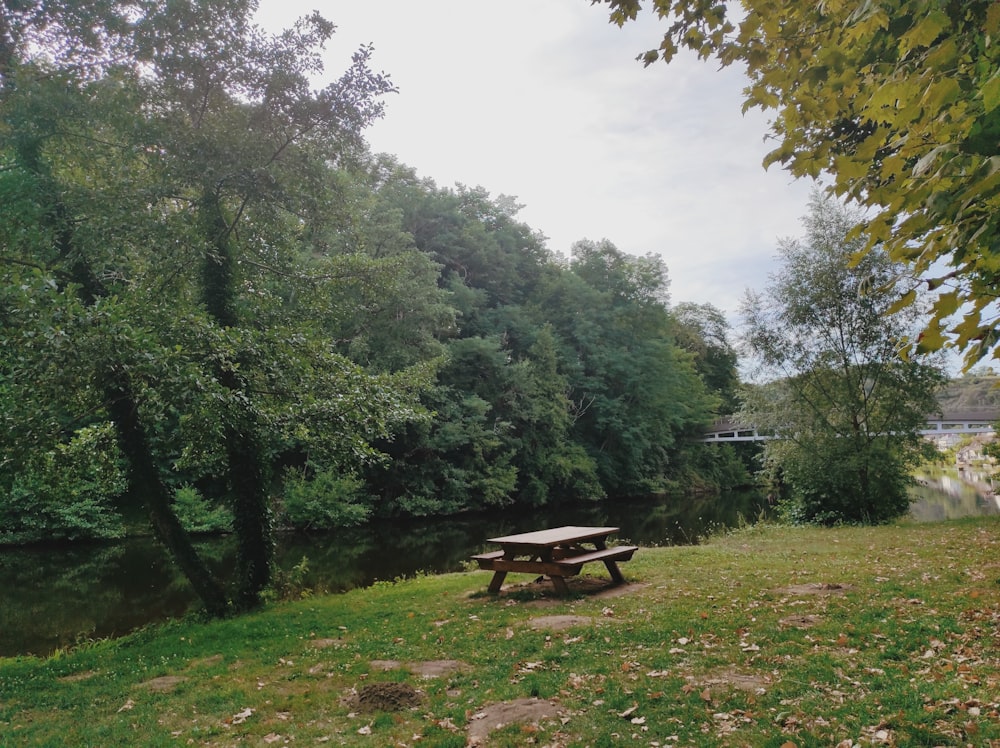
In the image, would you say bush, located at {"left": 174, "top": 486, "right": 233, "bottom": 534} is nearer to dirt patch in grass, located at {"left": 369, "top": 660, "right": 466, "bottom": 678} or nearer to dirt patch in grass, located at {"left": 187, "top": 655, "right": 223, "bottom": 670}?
dirt patch in grass, located at {"left": 187, "top": 655, "right": 223, "bottom": 670}

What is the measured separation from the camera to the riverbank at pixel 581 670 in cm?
421

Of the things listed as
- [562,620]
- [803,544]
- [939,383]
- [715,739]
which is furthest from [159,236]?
[939,383]

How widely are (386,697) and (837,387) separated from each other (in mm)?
17646

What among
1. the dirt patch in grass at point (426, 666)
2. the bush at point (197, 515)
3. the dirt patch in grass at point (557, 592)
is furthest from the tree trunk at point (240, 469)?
the bush at point (197, 515)

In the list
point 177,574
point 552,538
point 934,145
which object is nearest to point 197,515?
Answer: point 177,574

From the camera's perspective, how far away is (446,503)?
92.7 feet

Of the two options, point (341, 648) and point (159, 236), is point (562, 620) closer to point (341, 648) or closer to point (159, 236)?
point (341, 648)

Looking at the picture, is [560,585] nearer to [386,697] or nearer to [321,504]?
[386,697]

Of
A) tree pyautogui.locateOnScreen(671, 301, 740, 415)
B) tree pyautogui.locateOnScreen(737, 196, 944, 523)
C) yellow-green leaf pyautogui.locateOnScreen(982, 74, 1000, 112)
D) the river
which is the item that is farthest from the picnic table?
tree pyautogui.locateOnScreen(671, 301, 740, 415)

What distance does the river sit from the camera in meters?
12.0

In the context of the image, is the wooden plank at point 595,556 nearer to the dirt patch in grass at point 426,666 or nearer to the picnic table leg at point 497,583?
the picnic table leg at point 497,583

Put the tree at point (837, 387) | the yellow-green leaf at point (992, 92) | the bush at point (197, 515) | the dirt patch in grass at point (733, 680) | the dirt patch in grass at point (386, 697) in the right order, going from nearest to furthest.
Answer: the yellow-green leaf at point (992, 92)
the dirt patch in grass at point (733, 680)
the dirt patch in grass at point (386, 697)
the tree at point (837, 387)
the bush at point (197, 515)

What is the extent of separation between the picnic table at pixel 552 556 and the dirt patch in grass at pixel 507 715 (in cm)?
334

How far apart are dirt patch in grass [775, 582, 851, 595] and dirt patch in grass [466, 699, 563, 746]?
408 centimetres
